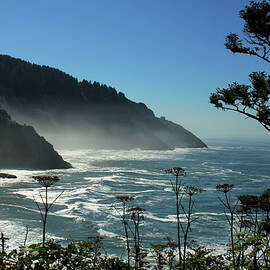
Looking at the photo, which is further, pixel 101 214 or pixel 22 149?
pixel 22 149

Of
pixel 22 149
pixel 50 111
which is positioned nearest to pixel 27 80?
pixel 50 111

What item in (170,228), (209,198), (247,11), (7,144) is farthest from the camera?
(7,144)

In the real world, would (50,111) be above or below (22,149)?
above

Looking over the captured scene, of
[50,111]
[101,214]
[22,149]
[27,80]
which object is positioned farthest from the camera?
[50,111]

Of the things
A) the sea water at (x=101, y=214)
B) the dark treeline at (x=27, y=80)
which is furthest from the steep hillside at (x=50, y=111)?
the sea water at (x=101, y=214)

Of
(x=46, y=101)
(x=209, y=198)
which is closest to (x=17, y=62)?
(x=46, y=101)

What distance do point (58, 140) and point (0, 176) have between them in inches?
4446

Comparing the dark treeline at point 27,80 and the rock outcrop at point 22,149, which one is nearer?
the rock outcrop at point 22,149

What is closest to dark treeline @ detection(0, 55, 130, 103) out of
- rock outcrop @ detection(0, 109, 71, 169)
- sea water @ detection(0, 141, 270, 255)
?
rock outcrop @ detection(0, 109, 71, 169)

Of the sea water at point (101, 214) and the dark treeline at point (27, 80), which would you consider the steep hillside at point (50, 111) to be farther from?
the sea water at point (101, 214)

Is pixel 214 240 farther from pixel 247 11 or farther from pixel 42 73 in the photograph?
pixel 42 73

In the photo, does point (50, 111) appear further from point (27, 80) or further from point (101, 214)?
point (101, 214)

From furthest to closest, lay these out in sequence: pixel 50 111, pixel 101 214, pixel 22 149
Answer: pixel 50 111 < pixel 22 149 < pixel 101 214

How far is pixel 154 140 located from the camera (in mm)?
191000
